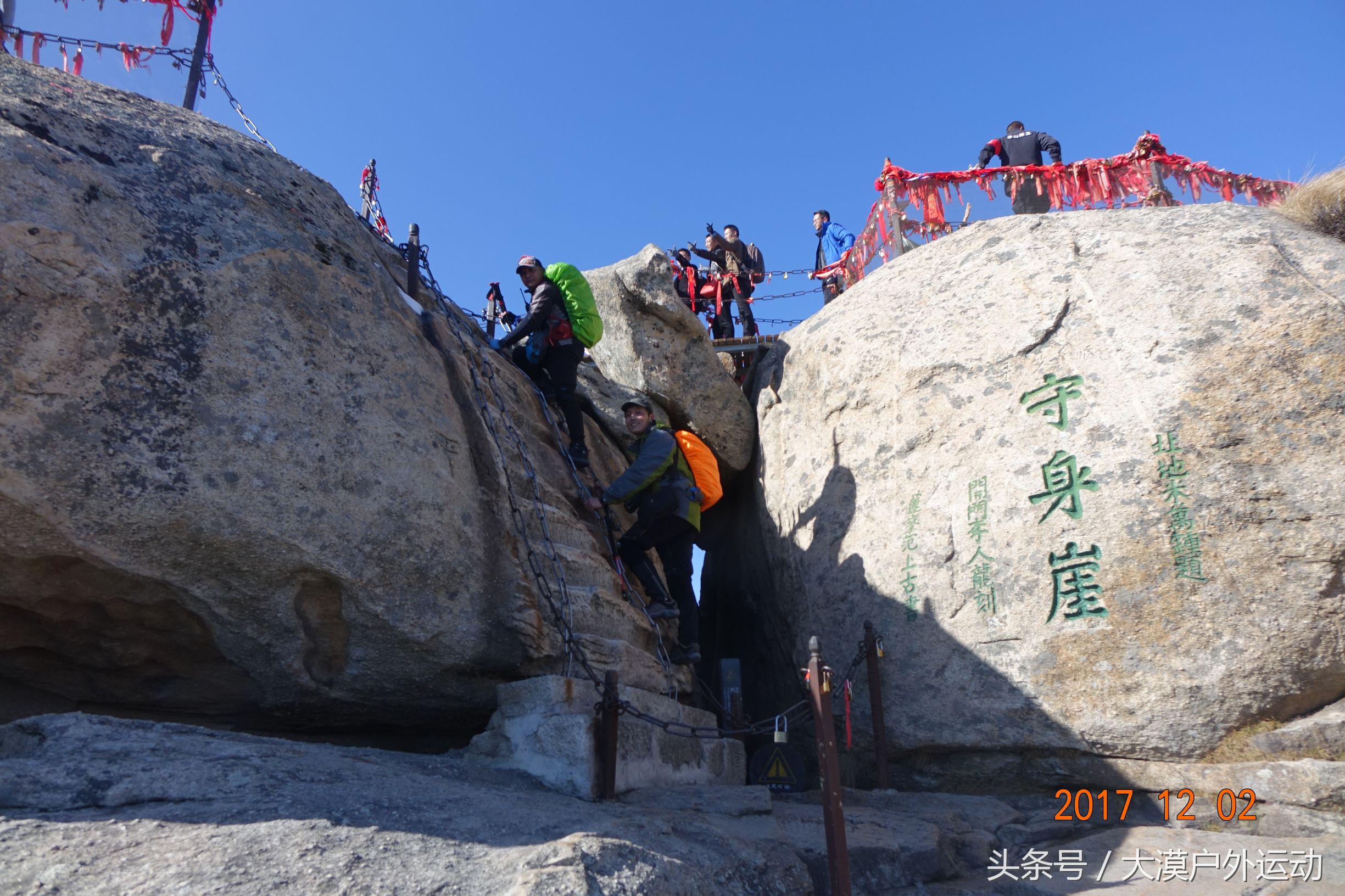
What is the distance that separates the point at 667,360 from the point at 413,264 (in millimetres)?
3188

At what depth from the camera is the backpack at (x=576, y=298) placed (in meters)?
7.75

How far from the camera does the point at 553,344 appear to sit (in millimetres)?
7836

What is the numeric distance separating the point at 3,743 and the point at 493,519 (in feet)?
8.63

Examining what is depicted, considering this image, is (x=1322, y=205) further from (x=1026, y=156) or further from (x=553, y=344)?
(x=553, y=344)

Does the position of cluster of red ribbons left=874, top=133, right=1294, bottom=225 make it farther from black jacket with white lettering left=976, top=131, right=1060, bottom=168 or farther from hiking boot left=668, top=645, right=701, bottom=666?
hiking boot left=668, top=645, right=701, bottom=666

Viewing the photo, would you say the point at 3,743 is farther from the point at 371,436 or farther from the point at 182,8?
the point at 182,8

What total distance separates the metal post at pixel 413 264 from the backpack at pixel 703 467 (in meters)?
2.33

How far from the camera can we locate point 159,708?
5.23m

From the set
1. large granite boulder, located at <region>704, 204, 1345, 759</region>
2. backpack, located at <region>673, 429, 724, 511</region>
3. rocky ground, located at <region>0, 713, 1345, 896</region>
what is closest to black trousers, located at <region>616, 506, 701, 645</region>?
backpack, located at <region>673, 429, 724, 511</region>

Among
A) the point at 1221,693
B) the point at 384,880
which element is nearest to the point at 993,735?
the point at 1221,693

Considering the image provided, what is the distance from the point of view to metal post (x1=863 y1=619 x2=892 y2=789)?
669 cm

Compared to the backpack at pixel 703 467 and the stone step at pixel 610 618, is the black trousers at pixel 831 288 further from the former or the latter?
the stone step at pixel 610 618

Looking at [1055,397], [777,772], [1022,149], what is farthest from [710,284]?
[777,772]

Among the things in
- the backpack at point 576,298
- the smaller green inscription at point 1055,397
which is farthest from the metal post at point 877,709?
the backpack at point 576,298
